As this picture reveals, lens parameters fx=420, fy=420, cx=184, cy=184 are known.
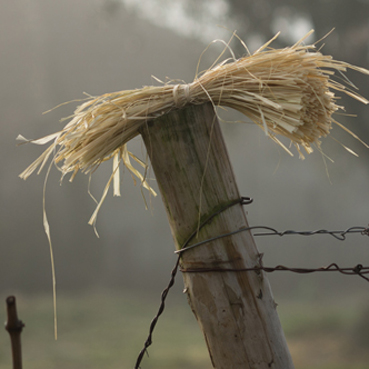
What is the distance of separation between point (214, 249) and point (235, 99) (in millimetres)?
361

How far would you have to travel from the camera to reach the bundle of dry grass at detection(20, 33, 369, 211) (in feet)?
3.16

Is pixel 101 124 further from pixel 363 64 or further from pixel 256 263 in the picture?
pixel 363 64

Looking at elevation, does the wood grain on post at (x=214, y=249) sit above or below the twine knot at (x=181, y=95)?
below

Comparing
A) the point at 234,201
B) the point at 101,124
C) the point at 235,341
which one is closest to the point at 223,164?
the point at 234,201

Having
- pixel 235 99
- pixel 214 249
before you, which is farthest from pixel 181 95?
pixel 214 249

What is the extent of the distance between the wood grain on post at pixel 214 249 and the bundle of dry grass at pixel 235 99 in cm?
4

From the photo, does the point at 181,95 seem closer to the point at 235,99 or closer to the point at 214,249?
the point at 235,99

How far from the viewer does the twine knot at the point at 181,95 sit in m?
0.95

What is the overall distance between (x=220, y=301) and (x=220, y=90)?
0.49 meters

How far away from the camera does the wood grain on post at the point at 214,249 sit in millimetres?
951

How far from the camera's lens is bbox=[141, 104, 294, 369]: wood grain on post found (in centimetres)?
95

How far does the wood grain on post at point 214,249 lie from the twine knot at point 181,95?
0.01 metres

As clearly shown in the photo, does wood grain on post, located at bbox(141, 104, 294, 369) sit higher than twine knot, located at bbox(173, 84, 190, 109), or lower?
lower

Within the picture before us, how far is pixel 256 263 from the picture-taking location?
0.98 meters
